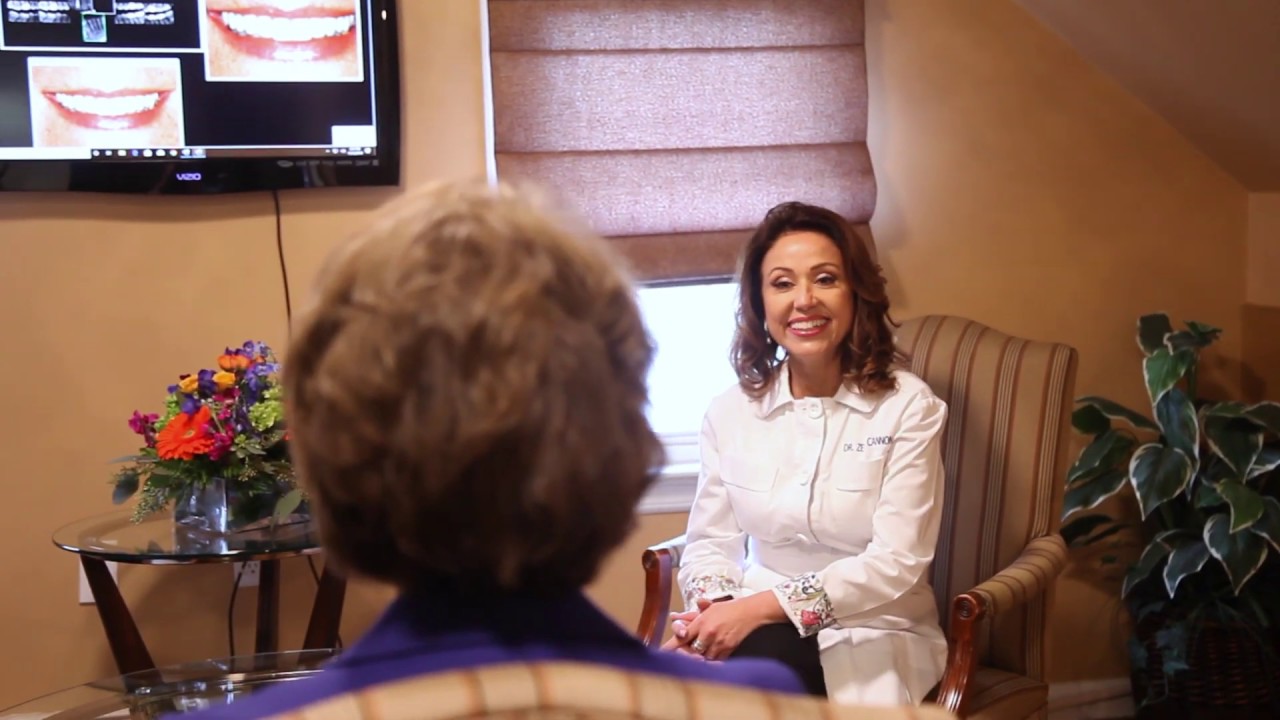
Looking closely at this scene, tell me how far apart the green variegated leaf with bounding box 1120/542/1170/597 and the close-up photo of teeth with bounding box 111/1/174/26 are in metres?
2.45

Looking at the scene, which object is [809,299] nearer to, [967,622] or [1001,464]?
[1001,464]

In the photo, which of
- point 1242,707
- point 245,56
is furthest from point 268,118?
point 1242,707

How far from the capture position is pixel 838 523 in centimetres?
227

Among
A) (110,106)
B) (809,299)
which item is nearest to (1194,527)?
(809,299)

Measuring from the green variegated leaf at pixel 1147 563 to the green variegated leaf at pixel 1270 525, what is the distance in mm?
217

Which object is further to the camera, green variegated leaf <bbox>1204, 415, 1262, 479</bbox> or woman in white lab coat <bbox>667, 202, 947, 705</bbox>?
green variegated leaf <bbox>1204, 415, 1262, 479</bbox>

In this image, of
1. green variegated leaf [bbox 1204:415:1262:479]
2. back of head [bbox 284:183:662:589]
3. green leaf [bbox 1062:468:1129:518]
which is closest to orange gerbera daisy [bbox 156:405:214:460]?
back of head [bbox 284:183:662:589]

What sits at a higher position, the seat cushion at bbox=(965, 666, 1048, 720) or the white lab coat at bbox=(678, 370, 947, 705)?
the white lab coat at bbox=(678, 370, 947, 705)

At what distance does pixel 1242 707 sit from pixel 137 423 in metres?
2.44

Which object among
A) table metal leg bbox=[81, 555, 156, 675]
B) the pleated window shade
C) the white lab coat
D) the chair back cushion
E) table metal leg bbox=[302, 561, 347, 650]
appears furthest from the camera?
the pleated window shade

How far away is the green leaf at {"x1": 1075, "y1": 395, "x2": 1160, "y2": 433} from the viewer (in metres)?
3.12

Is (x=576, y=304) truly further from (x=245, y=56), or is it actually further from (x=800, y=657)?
(x=245, y=56)

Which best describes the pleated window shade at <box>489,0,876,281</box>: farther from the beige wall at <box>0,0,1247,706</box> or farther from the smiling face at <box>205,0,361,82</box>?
the smiling face at <box>205,0,361,82</box>

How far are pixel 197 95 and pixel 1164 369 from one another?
87.2 inches
